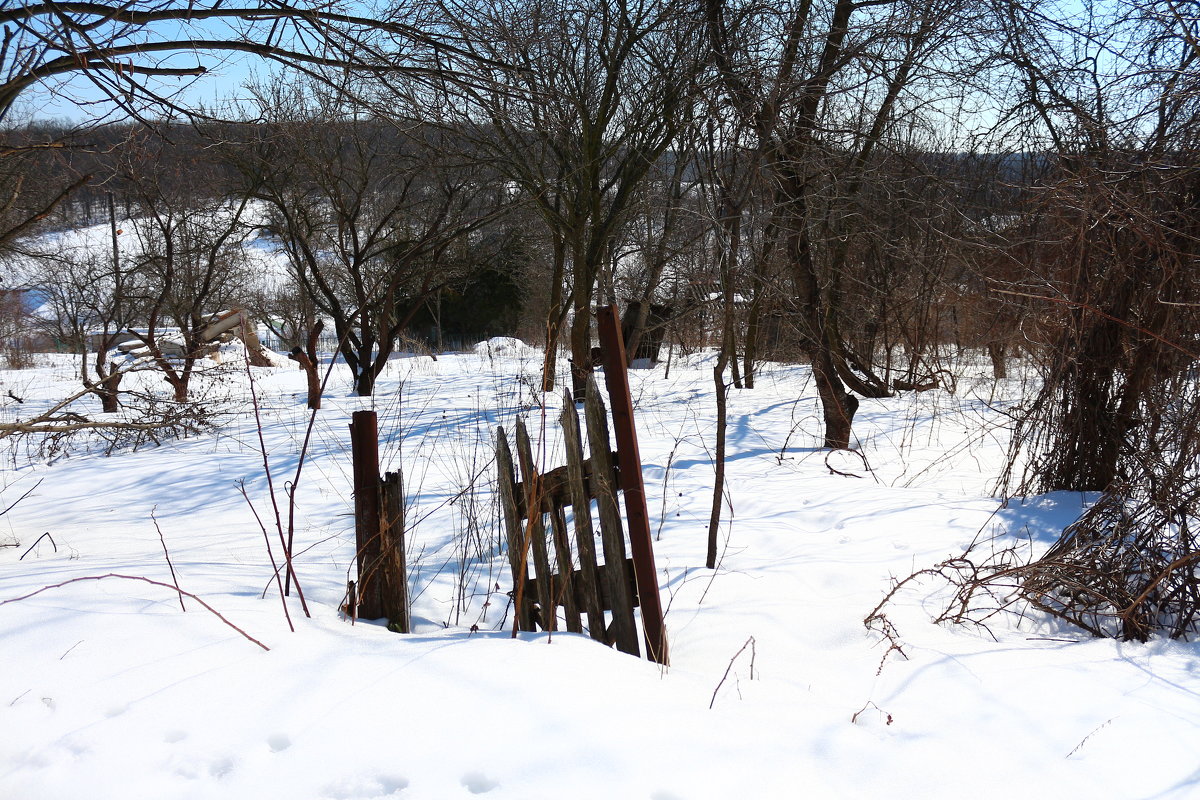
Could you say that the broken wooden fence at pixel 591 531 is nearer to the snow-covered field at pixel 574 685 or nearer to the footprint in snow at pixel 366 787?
the snow-covered field at pixel 574 685

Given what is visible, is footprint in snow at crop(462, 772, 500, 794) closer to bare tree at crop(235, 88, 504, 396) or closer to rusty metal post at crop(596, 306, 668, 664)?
rusty metal post at crop(596, 306, 668, 664)

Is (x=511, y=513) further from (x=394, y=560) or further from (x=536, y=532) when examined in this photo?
(x=394, y=560)

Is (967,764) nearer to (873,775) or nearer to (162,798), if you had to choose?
(873,775)

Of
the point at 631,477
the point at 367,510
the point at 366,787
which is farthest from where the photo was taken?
the point at 367,510

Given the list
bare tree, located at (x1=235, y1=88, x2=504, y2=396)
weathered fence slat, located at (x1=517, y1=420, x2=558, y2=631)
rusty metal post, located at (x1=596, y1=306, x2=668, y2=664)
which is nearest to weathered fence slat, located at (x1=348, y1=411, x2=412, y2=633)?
weathered fence slat, located at (x1=517, y1=420, x2=558, y2=631)

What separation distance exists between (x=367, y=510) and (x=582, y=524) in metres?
0.82

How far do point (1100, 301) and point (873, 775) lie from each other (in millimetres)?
3191

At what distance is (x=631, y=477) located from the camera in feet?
8.55

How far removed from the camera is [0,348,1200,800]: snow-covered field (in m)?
1.66

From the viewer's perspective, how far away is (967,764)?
1.99 metres

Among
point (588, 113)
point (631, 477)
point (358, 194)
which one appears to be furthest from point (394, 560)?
point (358, 194)

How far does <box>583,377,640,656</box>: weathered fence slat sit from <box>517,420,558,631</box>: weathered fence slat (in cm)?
21

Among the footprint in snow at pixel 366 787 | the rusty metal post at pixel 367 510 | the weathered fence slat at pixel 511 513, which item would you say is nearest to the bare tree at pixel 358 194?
the rusty metal post at pixel 367 510

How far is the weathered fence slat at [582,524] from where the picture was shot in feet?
8.60
